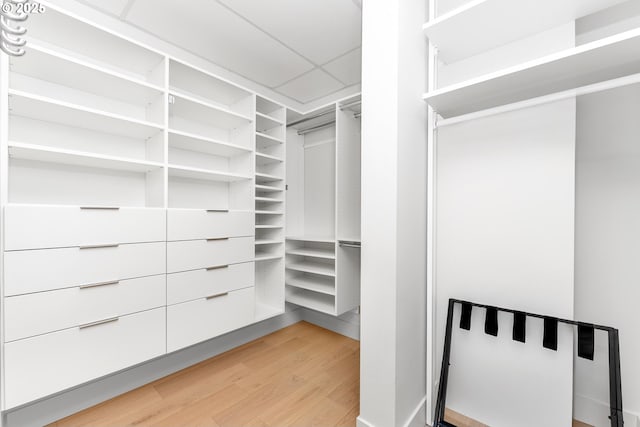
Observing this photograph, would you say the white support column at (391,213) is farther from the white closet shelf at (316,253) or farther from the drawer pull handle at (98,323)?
the drawer pull handle at (98,323)

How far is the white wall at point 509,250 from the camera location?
1.26 metres

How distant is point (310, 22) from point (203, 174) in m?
1.36

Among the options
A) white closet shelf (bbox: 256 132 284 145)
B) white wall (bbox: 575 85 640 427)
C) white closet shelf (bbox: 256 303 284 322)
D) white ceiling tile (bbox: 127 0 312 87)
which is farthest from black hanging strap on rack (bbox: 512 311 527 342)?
white ceiling tile (bbox: 127 0 312 87)

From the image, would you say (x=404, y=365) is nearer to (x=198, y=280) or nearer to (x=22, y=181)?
(x=198, y=280)

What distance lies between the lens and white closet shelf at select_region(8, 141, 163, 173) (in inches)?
53.2

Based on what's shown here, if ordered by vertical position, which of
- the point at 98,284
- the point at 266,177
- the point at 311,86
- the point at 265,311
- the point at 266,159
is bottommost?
the point at 265,311

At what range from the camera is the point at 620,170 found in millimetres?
1298

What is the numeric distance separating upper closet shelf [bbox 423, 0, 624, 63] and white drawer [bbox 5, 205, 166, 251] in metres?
1.89

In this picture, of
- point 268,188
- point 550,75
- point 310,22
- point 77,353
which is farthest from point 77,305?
point 550,75

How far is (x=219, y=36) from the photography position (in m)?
2.00

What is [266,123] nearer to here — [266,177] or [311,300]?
[266,177]

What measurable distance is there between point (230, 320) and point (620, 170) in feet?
8.35

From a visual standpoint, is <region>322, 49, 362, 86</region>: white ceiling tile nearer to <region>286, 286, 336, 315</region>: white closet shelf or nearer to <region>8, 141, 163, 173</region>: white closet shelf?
<region>8, 141, 163, 173</region>: white closet shelf

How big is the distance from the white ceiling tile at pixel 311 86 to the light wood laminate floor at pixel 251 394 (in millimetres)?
2508
